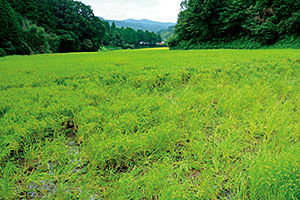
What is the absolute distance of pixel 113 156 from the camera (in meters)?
1.50

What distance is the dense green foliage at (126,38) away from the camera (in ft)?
169

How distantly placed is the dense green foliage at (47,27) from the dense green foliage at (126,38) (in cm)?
1436

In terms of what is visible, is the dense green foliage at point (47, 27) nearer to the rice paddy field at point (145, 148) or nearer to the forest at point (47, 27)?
the forest at point (47, 27)

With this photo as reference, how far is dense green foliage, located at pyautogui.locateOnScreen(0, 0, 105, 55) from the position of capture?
1795 centimetres

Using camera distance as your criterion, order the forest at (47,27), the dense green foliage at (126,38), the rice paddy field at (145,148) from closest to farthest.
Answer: the rice paddy field at (145,148), the forest at (47,27), the dense green foliage at (126,38)

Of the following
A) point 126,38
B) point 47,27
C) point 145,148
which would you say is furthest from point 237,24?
point 126,38

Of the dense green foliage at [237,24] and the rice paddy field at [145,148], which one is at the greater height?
the dense green foliage at [237,24]

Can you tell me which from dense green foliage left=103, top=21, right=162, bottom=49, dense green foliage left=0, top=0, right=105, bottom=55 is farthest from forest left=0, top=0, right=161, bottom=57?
dense green foliage left=103, top=21, right=162, bottom=49

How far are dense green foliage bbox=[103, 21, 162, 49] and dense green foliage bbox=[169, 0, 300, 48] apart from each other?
3019 centimetres

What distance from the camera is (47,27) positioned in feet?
88.2

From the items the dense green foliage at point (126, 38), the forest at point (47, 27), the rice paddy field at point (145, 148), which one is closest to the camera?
the rice paddy field at point (145, 148)

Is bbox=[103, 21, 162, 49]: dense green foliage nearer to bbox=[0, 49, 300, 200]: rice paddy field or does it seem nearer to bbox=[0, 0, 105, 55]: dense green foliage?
bbox=[0, 0, 105, 55]: dense green foliage

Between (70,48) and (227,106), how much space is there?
1315 inches

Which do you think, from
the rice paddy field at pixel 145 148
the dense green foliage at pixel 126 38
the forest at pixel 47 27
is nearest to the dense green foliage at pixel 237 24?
the rice paddy field at pixel 145 148
